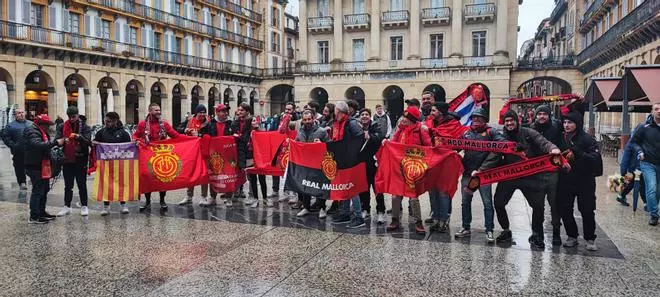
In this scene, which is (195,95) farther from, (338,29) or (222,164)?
(222,164)

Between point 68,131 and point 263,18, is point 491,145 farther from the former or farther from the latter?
point 263,18

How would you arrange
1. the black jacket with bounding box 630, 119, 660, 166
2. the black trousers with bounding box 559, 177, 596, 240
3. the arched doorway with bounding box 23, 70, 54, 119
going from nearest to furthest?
1. the black trousers with bounding box 559, 177, 596, 240
2. the black jacket with bounding box 630, 119, 660, 166
3. the arched doorway with bounding box 23, 70, 54, 119

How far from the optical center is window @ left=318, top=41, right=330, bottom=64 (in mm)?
46284

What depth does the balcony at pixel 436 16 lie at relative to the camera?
135 ft

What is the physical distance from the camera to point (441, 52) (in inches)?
1662

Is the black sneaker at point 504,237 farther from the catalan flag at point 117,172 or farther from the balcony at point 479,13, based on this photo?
the balcony at point 479,13

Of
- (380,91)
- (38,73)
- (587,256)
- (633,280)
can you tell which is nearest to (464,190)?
(587,256)

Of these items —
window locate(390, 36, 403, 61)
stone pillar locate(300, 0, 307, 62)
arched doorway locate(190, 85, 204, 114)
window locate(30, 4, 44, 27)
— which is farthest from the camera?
stone pillar locate(300, 0, 307, 62)

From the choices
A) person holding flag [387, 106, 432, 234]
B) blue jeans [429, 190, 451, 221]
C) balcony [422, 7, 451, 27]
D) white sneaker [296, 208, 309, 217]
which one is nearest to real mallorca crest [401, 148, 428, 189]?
person holding flag [387, 106, 432, 234]

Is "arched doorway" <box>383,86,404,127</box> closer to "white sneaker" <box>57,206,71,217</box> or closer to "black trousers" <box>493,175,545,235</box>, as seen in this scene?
"white sneaker" <box>57,206,71,217</box>

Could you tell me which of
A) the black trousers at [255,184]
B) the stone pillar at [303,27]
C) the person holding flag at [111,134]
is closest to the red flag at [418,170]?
the black trousers at [255,184]

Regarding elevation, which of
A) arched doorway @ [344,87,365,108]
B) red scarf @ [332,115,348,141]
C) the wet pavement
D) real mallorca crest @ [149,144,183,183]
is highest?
arched doorway @ [344,87,365,108]

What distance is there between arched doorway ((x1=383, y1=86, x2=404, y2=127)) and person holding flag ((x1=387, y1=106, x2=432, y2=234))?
118 feet

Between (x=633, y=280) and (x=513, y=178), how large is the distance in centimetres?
174
